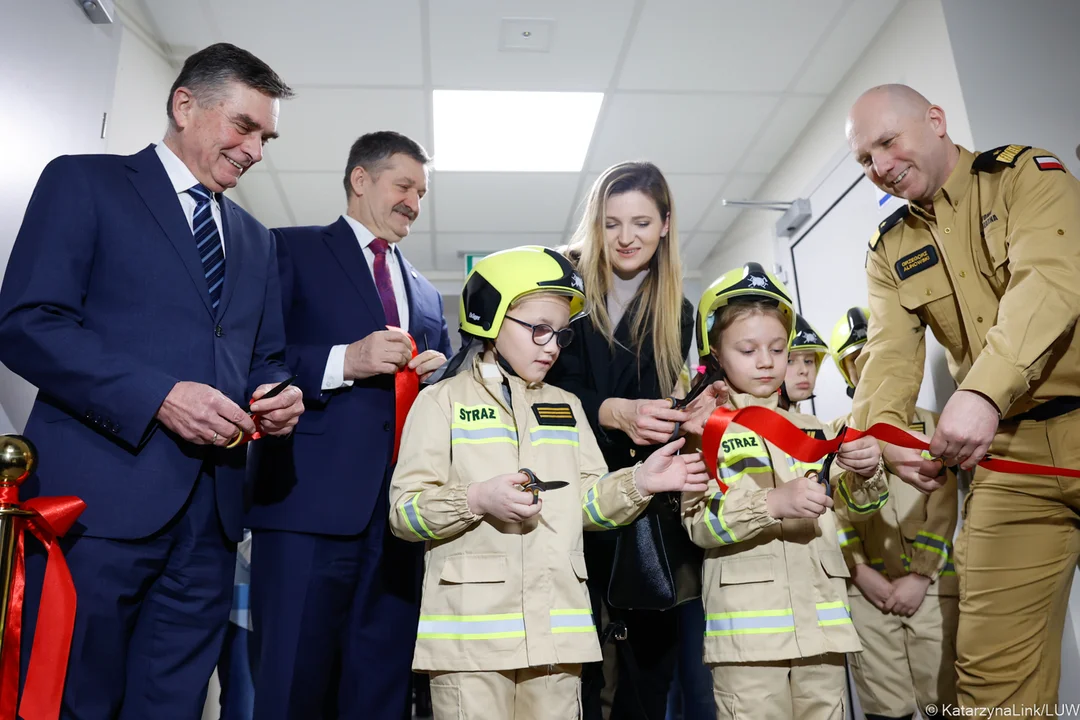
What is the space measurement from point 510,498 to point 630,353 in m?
0.81

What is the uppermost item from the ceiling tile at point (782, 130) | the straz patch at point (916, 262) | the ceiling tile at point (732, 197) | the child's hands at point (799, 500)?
the ceiling tile at point (782, 130)


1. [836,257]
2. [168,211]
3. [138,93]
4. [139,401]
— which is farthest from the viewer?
[836,257]

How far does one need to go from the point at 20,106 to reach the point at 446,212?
395 cm

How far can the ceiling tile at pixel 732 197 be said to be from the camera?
553cm

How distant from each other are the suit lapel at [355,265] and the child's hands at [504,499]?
0.80 metres

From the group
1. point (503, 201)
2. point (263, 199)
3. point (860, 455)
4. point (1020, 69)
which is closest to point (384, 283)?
point (860, 455)

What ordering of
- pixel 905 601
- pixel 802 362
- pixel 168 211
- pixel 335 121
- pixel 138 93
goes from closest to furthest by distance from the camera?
pixel 168 211, pixel 905 601, pixel 802 362, pixel 138 93, pixel 335 121

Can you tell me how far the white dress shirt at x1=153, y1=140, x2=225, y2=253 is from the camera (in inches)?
74.5

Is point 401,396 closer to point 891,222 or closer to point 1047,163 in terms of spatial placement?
point 891,222

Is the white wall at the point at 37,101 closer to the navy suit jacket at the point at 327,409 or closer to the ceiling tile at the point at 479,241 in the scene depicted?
the navy suit jacket at the point at 327,409

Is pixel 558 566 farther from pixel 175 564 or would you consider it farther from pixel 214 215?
pixel 214 215

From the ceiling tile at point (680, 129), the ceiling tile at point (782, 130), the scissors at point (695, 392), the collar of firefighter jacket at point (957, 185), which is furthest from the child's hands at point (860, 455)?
the ceiling tile at point (782, 130)

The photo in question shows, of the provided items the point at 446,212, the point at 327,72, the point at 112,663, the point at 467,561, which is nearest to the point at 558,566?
the point at 467,561

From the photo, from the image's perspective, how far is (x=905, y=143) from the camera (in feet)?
→ 7.43
